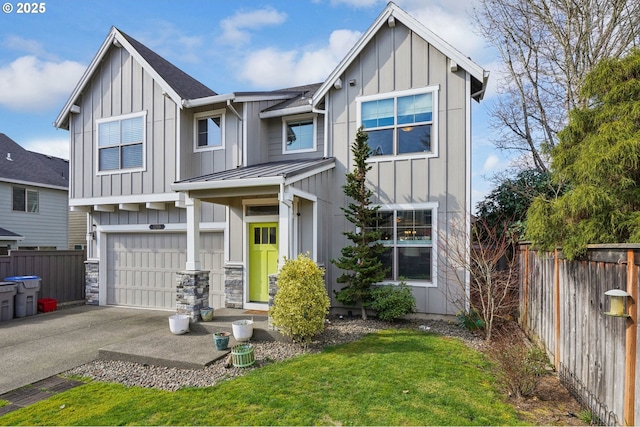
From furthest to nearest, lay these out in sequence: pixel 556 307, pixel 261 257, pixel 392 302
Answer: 1. pixel 261 257
2. pixel 392 302
3. pixel 556 307

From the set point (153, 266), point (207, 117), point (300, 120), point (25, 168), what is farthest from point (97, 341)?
point (25, 168)

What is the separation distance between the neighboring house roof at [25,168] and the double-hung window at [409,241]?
16033 millimetres

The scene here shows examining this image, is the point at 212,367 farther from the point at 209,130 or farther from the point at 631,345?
the point at 209,130

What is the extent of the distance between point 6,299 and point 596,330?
12.3m

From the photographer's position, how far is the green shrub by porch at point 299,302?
616cm

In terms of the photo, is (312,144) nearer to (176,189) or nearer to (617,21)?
(176,189)

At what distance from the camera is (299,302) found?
6.16 metres

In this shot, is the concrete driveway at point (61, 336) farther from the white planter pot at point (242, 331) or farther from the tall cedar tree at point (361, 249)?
the tall cedar tree at point (361, 249)

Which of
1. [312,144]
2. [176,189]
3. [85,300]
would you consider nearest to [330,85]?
[312,144]

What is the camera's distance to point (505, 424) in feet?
12.0

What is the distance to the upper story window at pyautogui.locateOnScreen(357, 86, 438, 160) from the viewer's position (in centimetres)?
849

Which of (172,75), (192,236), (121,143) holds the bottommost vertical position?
(192,236)

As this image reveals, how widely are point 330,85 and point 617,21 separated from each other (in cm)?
905

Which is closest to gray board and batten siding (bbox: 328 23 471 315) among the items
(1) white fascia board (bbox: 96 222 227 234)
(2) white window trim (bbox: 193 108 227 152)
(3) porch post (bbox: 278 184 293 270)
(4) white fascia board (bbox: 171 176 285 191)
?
(3) porch post (bbox: 278 184 293 270)
